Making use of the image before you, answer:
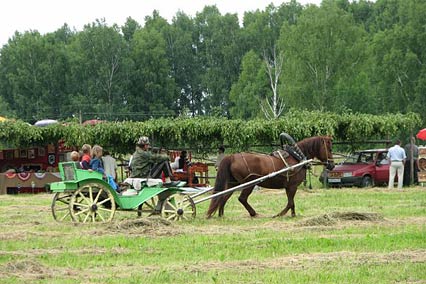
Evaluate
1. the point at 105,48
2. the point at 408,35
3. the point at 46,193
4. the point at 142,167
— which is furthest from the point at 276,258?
the point at 105,48

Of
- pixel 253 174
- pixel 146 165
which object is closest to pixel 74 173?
pixel 146 165

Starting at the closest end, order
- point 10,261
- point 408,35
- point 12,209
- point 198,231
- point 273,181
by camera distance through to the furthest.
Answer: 1. point 10,261
2. point 198,231
3. point 273,181
4. point 12,209
5. point 408,35

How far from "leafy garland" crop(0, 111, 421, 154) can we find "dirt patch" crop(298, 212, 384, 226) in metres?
14.9

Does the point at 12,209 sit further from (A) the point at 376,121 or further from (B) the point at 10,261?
(A) the point at 376,121

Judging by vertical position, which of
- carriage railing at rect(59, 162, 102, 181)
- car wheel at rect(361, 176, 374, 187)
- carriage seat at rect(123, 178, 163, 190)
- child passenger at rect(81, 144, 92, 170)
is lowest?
car wheel at rect(361, 176, 374, 187)

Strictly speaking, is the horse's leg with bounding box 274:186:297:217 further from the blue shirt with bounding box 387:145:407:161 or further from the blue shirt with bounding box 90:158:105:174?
the blue shirt with bounding box 387:145:407:161

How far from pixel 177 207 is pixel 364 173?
1562 cm

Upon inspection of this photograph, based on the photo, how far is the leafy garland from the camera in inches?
1224

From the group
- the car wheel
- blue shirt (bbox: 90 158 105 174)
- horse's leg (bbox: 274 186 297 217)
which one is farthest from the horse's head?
the car wheel

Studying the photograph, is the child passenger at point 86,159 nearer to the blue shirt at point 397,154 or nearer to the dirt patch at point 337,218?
the dirt patch at point 337,218

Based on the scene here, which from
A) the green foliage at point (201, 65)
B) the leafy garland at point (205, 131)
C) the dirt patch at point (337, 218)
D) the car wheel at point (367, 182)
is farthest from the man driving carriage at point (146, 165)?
the green foliage at point (201, 65)

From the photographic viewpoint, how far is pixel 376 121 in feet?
105

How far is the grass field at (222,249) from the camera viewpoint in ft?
32.6

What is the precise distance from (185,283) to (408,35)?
152ft
